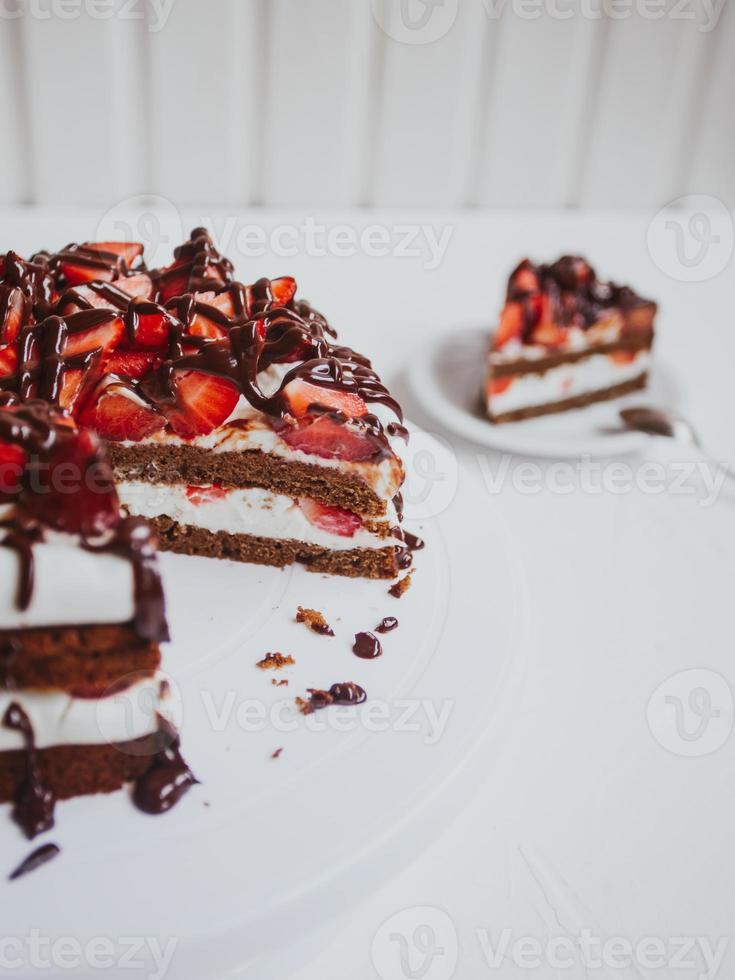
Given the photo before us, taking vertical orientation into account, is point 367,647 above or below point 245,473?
below

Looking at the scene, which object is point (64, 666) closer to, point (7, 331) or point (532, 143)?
point (7, 331)

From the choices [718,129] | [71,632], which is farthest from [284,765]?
[718,129]

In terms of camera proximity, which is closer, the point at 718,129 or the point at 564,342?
the point at 564,342

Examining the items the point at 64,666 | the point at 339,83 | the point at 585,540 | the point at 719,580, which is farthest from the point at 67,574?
the point at 339,83

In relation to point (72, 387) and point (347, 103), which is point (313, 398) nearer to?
point (72, 387)

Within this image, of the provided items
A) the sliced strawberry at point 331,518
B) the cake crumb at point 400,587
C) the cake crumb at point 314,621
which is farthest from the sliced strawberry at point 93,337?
the cake crumb at point 400,587

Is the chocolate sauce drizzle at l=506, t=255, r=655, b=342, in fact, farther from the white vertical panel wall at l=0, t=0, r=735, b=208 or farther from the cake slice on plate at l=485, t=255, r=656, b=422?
the white vertical panel wall at l=0, t=0, r=735, b=208

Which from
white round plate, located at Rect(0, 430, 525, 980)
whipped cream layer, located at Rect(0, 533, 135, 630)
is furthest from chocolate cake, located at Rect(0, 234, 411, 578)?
whipped cream layer, located at Rect(0, 533, 135, 630)
